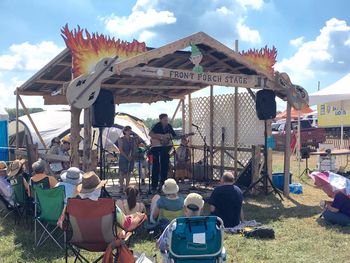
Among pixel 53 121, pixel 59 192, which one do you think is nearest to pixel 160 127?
pixel 59 192

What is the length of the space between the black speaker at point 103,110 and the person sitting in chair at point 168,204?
205 cm

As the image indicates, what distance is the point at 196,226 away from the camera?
3.52 meters

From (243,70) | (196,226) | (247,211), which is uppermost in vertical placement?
(243,70)

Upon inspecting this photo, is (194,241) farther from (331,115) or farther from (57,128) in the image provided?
(331,115)

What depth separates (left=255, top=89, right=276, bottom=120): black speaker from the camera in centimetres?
838

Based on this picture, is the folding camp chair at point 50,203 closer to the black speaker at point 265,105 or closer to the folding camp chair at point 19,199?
the folding camp chair at point 19,199

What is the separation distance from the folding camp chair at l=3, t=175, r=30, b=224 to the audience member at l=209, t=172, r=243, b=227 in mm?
2551

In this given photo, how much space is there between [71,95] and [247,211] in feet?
11.0

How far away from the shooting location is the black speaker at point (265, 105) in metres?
8.38

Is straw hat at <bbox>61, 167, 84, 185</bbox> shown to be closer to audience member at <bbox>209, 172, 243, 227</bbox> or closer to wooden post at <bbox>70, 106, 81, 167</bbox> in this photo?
wooden post at <bbox>70, 106, 81, 167</bbox>

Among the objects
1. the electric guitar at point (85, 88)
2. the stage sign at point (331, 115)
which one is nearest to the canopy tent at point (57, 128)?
the electric guitar at point (85, 88)

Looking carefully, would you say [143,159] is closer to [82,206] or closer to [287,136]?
[287,136]

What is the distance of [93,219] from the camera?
378 centimetres

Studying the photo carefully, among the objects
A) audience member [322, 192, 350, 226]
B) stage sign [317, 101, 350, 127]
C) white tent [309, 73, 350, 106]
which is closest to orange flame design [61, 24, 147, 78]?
audience member [322, 192, 350, 226]
